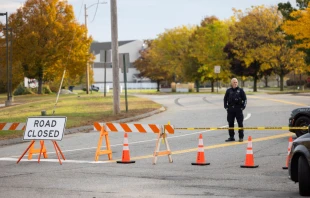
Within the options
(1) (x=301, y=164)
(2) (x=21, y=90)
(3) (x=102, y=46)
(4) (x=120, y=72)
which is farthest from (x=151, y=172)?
(3) (x=102, y=46)

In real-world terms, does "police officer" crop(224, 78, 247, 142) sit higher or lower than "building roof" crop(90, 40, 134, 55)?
lower

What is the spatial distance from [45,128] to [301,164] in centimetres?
829

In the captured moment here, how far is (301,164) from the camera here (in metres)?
11.4

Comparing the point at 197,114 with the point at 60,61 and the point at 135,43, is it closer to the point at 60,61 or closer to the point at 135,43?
the point at 60,61

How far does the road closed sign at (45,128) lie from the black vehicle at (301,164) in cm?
734

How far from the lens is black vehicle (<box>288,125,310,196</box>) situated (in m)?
11.3

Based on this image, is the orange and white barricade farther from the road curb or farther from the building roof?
the building roof

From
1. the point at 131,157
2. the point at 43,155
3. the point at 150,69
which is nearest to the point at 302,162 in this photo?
the point at 131,157

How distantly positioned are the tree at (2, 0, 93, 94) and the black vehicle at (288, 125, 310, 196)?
65.3m

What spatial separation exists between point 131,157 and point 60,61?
6357 cm

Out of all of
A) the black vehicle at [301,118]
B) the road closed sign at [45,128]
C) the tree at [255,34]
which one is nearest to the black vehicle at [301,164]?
the road closed sign at [45,128]

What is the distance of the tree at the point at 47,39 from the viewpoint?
76.7m

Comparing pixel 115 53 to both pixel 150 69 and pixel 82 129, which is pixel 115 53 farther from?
pixel 150 69

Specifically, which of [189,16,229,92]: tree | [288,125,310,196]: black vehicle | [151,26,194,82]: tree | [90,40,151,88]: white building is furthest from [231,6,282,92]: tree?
[288,125,310,196]: black vehicle
